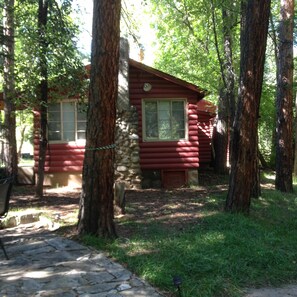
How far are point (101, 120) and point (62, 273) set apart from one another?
2.18 meters

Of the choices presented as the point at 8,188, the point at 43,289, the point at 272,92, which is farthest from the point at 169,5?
the point at 43,289

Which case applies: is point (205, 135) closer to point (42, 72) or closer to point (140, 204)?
point (140, 204)

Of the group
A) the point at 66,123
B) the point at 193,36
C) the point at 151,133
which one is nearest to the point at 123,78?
the point at 151,133

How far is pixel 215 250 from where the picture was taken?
5133 millimetres

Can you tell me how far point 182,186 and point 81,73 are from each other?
5.44m

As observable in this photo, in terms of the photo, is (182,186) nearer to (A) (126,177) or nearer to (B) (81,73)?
(A) (126,177)

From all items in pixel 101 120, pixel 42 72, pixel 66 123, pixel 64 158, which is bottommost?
pixel 64 158

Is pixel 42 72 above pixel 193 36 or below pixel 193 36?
below

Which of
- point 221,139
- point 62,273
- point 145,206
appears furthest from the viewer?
point 221,139

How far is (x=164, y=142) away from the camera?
1357 cm

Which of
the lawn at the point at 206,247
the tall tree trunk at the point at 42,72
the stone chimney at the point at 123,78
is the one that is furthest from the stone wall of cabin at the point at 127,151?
the lawn at the point at 206,247

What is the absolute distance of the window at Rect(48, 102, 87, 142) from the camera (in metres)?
13.5

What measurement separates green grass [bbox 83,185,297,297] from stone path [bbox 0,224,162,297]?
0.22 metres

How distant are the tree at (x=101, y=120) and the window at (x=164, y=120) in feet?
26.0
